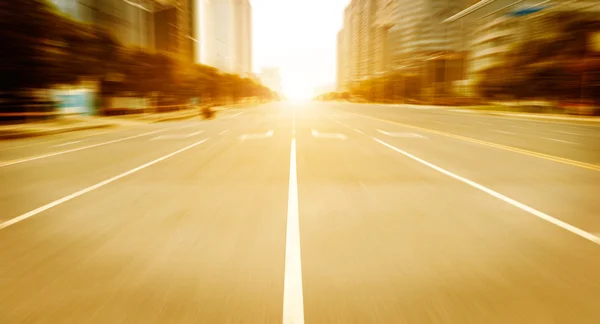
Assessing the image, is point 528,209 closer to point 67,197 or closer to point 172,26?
point 67,197

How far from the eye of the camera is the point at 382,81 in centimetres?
15512

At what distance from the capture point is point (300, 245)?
16.2 ft

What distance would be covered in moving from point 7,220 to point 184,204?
2228 millimetres

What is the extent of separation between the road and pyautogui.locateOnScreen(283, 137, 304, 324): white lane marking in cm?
2

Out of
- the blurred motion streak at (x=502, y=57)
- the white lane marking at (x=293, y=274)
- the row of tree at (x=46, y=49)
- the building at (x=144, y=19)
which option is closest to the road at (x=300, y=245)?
the white lane marking at (x=293, y=274)

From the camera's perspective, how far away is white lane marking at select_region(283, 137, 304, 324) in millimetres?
3342

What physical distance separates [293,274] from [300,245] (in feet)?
A: 2.77

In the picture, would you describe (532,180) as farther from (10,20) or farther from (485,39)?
(485,39)

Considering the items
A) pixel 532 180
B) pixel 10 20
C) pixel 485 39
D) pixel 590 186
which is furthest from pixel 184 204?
pixel 485 39

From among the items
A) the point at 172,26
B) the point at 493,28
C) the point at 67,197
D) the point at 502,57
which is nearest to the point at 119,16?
the point at 172,26

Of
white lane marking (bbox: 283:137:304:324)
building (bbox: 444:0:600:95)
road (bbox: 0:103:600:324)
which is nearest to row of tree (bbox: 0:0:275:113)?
road (bbox: 0:103:600:324)

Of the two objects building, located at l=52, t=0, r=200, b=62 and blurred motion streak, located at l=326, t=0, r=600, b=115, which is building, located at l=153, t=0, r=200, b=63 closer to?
building, located at l=52, t=0, r=200, b=62

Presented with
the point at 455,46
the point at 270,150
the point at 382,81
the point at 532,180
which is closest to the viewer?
the point at 532,180

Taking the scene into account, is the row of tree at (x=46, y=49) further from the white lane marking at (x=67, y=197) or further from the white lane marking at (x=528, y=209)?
the white lane marking at (x=528, y=209)
